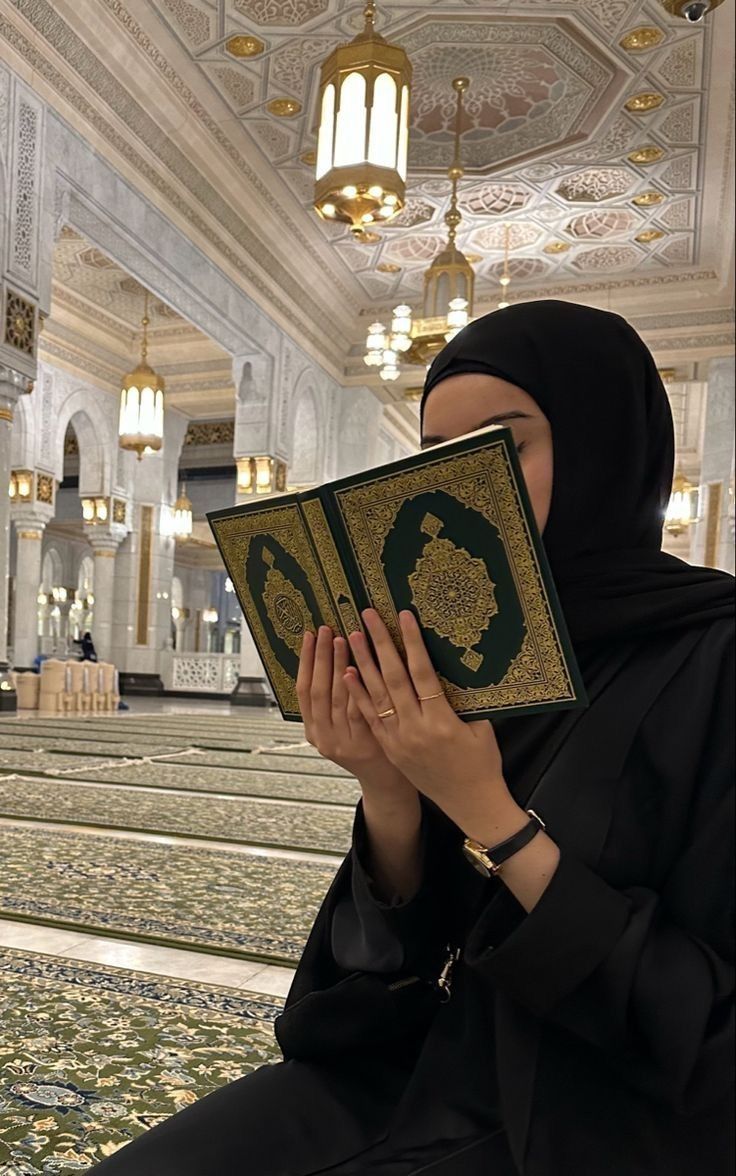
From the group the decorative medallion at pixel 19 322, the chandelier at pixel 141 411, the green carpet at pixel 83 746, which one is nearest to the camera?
the green carpet at pixel 83 746

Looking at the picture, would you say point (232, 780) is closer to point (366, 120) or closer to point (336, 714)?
point (366, 120)

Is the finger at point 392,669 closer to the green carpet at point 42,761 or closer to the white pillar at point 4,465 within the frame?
the green carpet at point 42,761

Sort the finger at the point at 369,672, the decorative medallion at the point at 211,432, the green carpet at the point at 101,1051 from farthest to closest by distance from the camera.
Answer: the decorative medallion at the point at 211,432 → the green carpet at the point at 101,1051 → the finger at the point at 369,672

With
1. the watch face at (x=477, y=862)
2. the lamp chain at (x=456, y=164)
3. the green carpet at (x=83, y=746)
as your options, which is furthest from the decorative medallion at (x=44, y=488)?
the watch face at (x=477, y=862)

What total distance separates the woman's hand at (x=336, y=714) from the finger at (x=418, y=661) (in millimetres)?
61

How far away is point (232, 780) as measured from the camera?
386 centimetres

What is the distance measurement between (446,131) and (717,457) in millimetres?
4365

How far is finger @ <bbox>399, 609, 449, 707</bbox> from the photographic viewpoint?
0.61 metres

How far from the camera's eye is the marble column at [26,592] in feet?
31.3

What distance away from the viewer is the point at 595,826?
589 millimetres

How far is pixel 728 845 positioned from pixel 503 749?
0.62 ft

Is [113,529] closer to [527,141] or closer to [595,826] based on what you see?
[527,141]

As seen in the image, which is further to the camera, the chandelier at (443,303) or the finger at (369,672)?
the chandelier at (443,303)

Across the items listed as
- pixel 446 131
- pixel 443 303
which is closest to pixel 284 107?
pixel 446 131
